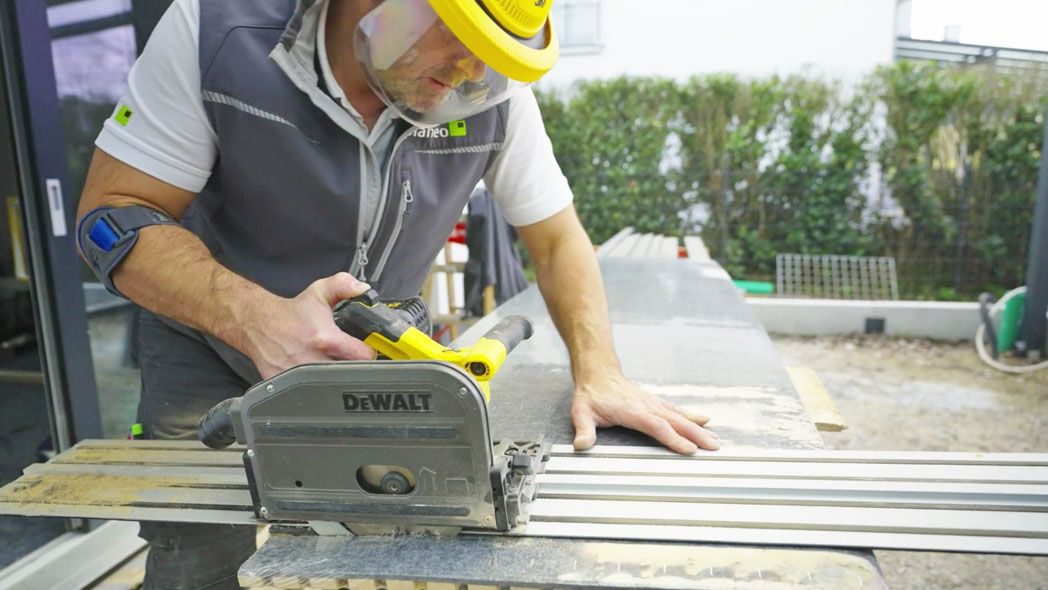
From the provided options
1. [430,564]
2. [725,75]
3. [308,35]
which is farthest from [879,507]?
[725,75]

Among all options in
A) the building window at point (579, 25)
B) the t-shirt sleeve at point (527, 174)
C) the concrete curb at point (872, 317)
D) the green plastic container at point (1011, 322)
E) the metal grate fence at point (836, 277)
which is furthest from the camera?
the building window at point (579, 25)

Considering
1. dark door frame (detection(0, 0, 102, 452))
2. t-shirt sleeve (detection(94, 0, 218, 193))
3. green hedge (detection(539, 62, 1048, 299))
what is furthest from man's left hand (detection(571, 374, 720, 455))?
green hedge (detection(539, 62, 1048, 299))

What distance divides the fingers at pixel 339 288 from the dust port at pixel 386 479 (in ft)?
0.86

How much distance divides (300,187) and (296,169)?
4cm

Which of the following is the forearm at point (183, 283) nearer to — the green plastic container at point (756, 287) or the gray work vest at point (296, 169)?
the gray work vest at point (296, 169)

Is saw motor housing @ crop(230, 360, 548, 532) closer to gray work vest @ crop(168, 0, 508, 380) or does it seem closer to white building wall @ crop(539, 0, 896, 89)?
gray work vest @ crop(168, 0, 508, 380)

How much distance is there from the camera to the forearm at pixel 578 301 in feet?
4.99

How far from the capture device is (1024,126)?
21.3ft

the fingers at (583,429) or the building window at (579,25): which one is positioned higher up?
the building window at (579,25)

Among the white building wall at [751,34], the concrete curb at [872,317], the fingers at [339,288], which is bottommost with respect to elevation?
the concrete curb at [872,317]

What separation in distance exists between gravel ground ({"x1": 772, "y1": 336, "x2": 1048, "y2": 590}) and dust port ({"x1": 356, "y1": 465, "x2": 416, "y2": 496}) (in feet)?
8.49

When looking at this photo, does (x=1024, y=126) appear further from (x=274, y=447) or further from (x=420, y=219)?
(x=274, y=447)

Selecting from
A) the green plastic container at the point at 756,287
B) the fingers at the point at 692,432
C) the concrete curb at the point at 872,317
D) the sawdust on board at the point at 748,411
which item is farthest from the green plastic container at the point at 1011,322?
the fingers at the point at 692,432

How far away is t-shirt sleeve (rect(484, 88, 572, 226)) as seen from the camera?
1689mm
